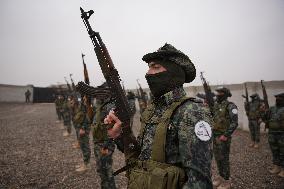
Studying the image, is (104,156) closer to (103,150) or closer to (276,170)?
(103,150)

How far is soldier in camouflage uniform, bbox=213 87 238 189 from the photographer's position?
21.0 feet

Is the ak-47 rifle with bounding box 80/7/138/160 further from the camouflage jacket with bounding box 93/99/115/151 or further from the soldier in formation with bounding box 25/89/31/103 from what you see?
the soldier in formation with bounding box 25/89/31/103

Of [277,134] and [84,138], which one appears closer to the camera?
[277,134]

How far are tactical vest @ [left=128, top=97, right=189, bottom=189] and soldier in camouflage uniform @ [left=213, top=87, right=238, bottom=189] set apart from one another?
467 centimetres

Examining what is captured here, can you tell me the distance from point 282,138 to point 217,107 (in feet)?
8.01

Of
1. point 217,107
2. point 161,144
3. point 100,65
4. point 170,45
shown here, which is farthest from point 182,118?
point 217,107

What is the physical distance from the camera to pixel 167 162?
6.91ft

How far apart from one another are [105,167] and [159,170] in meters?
3.79

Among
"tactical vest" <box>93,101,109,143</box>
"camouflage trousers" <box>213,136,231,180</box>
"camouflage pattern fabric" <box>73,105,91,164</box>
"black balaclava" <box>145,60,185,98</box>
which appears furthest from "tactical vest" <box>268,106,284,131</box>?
"black balaclava" <box>145,60,185,98</box>

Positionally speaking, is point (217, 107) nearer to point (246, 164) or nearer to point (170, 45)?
point (246, 164)

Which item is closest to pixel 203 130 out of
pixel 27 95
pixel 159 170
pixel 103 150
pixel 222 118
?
pixel 159 170

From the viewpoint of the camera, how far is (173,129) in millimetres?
2105

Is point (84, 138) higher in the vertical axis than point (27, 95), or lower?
lower

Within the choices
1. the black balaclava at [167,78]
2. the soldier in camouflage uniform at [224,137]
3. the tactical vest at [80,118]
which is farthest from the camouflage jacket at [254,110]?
the black balaclava at [167,78]
